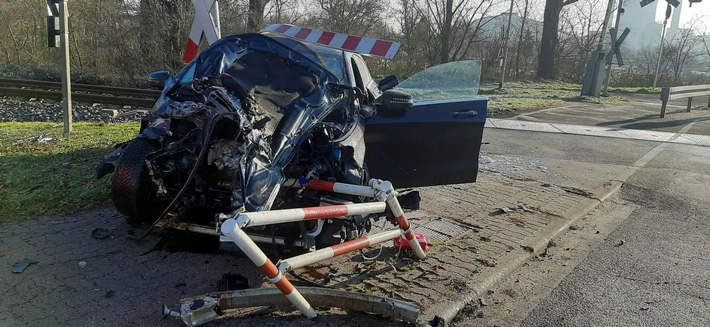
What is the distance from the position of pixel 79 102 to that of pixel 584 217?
12.6 metres

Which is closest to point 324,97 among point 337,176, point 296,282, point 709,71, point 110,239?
point 337,176

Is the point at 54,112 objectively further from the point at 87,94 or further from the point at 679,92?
the point at 679,92

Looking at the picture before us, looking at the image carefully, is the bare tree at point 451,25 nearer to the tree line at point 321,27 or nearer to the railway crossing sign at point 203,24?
the tree line at point 321,27

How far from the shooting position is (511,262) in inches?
177

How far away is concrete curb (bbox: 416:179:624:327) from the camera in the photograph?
3482 mm

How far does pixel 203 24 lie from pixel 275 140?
571cm

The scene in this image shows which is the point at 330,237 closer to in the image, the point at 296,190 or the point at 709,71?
the point at 296,190

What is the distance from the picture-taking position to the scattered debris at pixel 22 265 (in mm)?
3695

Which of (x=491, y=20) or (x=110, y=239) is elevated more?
(x=491, y=20)

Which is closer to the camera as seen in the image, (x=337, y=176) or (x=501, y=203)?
(x=337, y=176)

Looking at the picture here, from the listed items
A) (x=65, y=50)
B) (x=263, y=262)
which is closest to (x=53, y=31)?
(x=65, y=50)

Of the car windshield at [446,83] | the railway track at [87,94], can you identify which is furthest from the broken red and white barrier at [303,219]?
the railway track at [87,94]

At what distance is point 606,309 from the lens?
3777mm

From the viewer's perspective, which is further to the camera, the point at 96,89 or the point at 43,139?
the point at 96,89
